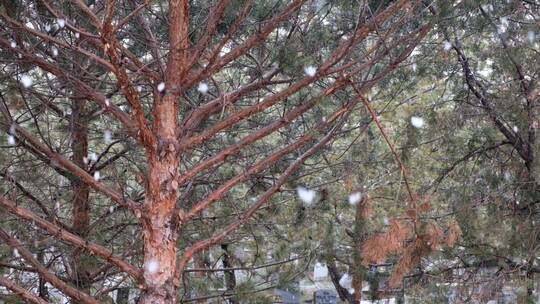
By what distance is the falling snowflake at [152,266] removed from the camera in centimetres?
328

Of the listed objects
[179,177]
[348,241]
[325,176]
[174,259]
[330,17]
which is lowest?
[174,259]

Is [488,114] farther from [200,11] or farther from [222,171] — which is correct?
[200,11]

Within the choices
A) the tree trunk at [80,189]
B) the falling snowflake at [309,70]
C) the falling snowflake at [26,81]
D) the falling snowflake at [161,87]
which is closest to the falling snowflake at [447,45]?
the falling snowflake at [309,70]

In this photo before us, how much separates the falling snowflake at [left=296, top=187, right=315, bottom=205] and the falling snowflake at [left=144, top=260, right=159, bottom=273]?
1.83 metres

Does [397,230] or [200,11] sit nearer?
[397,230]

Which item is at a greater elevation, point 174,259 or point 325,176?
point 325,176

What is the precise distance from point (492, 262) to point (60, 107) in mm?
4240

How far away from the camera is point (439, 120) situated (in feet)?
18.8

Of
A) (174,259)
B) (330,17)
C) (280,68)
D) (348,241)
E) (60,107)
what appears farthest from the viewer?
(348,241)

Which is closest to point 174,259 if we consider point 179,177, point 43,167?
point 179,177

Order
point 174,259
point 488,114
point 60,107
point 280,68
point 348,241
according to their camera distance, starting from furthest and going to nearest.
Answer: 1. point 348,241
2. point 488,114
3. point 60,107
4. point 280,68
5. point 174,259

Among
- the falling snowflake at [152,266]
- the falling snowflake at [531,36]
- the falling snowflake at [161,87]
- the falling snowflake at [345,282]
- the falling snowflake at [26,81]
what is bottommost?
the falling snowflake at [152,266]

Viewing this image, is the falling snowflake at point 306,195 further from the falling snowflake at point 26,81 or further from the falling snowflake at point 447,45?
the falling snowflake at point 26,81

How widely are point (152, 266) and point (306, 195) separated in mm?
2186
